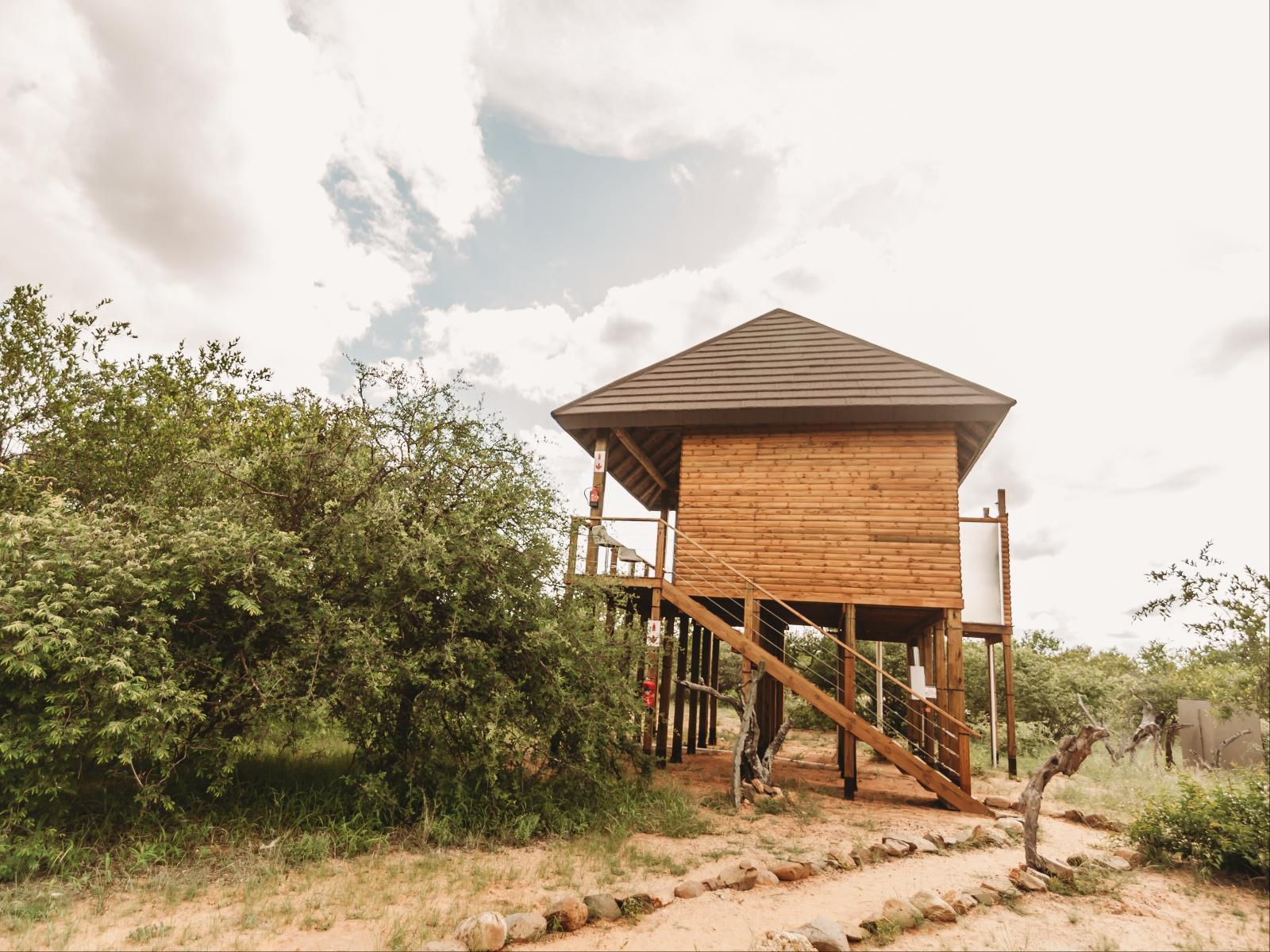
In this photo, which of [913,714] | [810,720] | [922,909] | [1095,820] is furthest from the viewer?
[810,720]

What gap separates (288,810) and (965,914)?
688 centimetres

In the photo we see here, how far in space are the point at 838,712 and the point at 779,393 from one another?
18.5 ft

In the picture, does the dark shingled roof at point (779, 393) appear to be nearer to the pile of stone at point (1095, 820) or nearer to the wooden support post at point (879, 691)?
the wooden support post at point (879, 691)

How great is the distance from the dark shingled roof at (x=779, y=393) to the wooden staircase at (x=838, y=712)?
3.39 m

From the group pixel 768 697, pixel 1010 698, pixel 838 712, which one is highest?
pixel 1010 698

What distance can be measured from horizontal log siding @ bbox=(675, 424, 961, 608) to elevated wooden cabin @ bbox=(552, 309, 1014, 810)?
0.07 feet

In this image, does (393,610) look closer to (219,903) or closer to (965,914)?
(219,903)

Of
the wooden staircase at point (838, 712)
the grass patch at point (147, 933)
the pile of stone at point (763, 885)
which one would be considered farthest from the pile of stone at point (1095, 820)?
the grass patch at point (147, 933)

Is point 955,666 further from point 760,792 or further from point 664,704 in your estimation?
point 664,704

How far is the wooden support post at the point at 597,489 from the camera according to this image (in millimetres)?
11234

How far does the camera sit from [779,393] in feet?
41.8

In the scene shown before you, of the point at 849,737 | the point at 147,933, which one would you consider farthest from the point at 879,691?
the point at 147,933

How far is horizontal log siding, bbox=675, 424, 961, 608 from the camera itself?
11523 millimetres

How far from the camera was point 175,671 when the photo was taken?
7.05 metres
